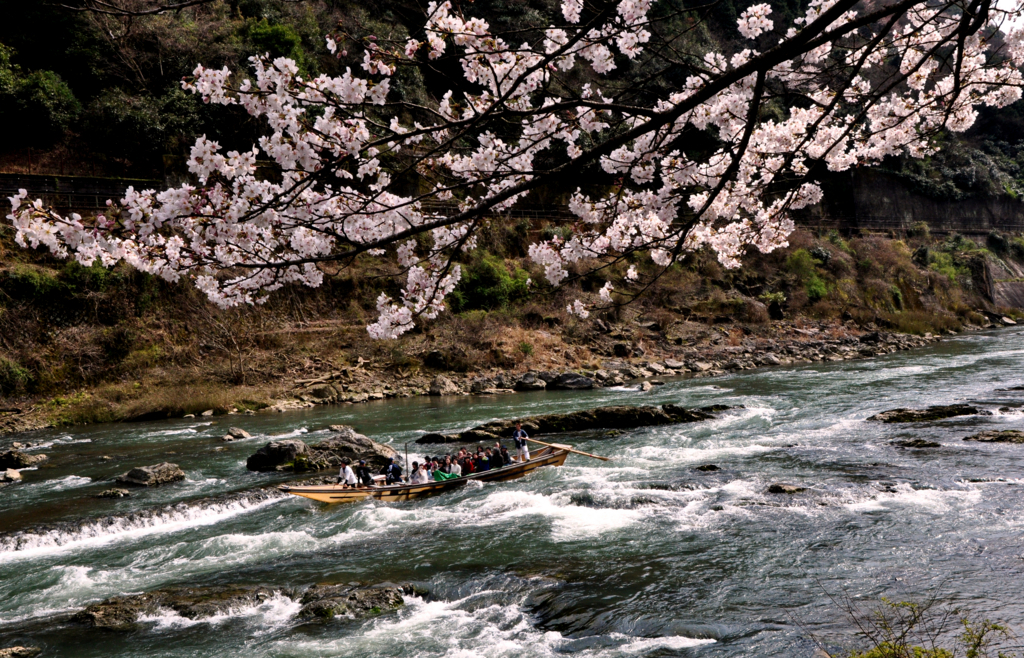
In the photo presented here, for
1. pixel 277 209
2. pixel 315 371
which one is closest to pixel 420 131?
pixel 277 209

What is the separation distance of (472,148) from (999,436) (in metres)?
12.9

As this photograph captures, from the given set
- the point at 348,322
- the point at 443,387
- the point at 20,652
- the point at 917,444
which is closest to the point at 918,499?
the point at 917,444

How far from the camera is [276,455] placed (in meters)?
15.1

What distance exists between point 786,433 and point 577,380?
11018mm

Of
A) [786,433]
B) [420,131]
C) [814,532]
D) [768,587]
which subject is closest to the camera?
[420,131]

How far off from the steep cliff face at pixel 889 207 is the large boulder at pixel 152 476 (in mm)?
45054

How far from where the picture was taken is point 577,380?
85.0 ft

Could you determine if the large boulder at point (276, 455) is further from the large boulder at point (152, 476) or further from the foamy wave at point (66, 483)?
the foamy wave at point (66, 483)

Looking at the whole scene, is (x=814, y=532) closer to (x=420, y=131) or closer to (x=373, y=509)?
(x=373, y=509)

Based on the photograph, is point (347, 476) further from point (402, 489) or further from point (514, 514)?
point (514, 514)

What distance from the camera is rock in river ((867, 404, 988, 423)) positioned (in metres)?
15.7

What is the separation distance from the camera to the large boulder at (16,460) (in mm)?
15414

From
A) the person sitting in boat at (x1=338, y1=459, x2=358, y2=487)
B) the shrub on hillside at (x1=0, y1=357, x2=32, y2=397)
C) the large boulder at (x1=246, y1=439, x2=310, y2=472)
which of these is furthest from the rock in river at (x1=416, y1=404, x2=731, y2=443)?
the shrub on hillside at (x1=0, y1=357, x2=32, y2=397)

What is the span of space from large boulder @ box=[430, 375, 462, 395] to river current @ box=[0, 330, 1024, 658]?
33.4 ft
